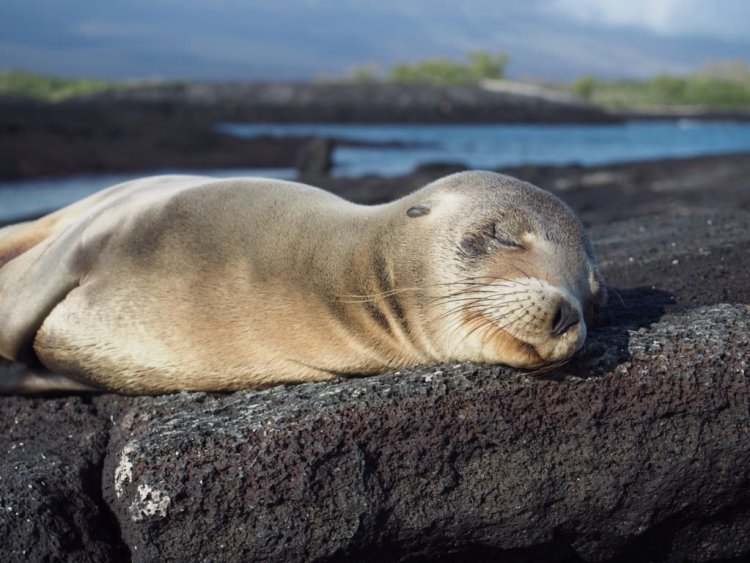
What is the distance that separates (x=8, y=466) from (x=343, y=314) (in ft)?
5.25

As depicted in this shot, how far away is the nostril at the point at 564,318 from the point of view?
379 centimetres

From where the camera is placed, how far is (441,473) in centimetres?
402

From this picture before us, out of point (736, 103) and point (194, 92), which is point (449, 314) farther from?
point (736, 103)

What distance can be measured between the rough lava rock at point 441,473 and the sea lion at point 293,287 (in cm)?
22

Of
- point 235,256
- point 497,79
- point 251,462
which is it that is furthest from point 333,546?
point 497,79

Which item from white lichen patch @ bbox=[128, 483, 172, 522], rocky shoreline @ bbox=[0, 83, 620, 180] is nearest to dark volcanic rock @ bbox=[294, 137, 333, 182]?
rocky shoreline @ bbox=[0, 83, 620, 180]

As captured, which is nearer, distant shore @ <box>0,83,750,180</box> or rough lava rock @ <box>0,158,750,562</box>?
rough lava rock @ <box>0,158,750,562</box>

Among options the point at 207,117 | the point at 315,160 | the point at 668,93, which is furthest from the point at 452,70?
the point at 315,160

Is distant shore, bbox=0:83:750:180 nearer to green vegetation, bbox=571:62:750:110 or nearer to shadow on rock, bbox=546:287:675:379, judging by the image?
green vegetation, bbox=571:62:750:110

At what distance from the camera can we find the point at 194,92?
95.2 m

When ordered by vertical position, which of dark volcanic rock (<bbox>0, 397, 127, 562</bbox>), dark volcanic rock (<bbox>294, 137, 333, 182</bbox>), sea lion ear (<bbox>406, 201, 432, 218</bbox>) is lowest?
dark volcanic rock (<bbox>294, 137, 333, 182</bbox>)

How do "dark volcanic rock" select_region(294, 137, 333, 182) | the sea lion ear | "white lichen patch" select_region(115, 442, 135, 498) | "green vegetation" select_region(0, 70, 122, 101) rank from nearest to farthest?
"white lichen patch" select_region(115, 442, 135, 498) < the sea lion ear < "dark volcanic rock" select_region(294, 137, 333, 182) < "green vegetation" select_region(0, 70, 122, 101)

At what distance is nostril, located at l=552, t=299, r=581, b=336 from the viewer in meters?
3.79

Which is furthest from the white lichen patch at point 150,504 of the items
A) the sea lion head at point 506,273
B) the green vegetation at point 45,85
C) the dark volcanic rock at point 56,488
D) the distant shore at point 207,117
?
the green vegetation at point 45,85
